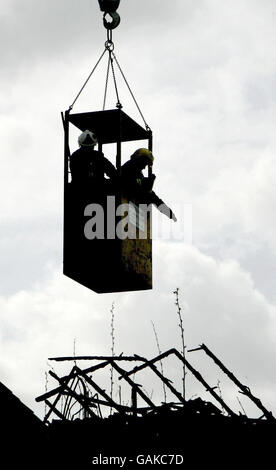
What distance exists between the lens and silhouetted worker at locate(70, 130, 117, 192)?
12.0m

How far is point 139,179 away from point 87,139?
794 millimetres

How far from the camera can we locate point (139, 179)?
12367 mm

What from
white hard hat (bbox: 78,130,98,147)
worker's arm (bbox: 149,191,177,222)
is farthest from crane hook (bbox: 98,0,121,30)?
worker's arm (bbox: 149,191,177,222)

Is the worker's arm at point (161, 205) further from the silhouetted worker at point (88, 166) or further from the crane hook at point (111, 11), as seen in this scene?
the crane hook at point (111, 11)

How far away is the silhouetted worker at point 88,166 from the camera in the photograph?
12.0 metres

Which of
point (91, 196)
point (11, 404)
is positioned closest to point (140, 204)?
point (91, 196)

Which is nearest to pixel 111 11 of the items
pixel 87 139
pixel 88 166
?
pixel 87 139

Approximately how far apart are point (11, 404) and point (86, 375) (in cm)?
113

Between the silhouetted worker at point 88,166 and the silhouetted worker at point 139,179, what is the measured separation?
176 mm

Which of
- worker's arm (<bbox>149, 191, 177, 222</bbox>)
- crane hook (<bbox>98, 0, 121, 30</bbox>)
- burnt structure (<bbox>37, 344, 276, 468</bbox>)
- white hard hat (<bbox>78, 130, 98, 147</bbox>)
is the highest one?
crane hook (<bbox>98, 0, 121, 30</bbox>)

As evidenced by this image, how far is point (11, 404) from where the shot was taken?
12.7 m

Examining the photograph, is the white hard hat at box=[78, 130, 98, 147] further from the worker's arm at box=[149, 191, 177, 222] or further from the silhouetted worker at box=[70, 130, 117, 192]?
the worker's arm at box=[149, 191, 177, 222]

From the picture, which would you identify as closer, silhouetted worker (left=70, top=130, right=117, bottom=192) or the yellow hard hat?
silhouetted worker (left=70, top=130, right=117, bottom=192)

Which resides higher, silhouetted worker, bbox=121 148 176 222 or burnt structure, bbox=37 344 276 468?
silhouetted worker, bbox=121 148 176 222
